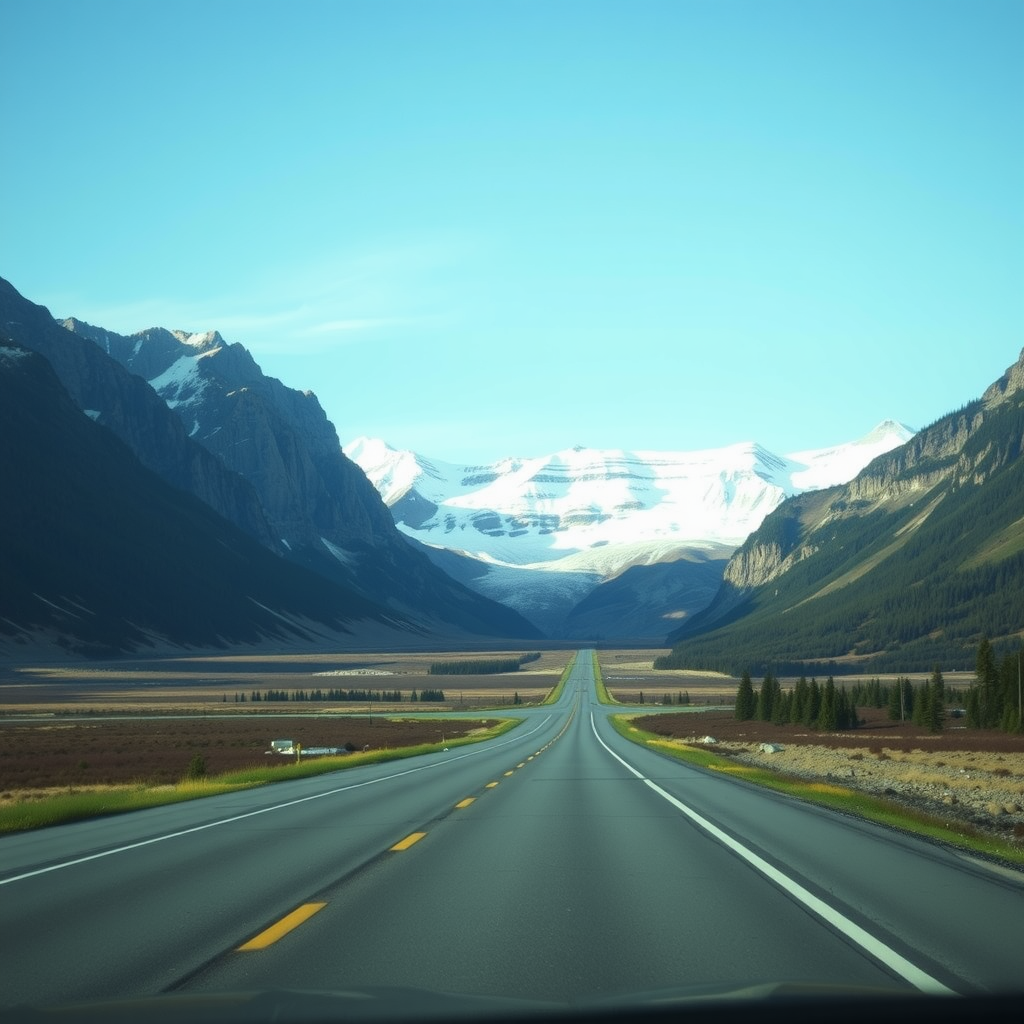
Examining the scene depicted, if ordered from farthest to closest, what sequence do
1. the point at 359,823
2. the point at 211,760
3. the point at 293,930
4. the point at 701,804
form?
the point at 211,760
the point at 701,804
the point at 359,823
the point at 293,930

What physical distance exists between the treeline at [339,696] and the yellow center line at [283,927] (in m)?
134

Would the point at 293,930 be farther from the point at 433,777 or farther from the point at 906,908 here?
the point at 433,777

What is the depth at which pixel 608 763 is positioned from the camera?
129 feet

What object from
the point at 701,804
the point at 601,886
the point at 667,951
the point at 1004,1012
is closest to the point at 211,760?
the point at 701,804

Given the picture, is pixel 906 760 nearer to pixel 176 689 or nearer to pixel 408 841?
pixel 408 841

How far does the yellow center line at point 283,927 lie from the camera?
9.66 m

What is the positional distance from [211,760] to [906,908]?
4768 centimetres

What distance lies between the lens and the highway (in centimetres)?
853

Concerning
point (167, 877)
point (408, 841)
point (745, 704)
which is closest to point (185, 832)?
point (408, 841)

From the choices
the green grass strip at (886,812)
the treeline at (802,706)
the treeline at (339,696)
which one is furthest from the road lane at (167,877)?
the treeline at (339,696)

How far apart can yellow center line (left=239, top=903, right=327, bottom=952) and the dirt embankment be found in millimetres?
13237

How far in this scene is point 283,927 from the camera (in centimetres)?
1034

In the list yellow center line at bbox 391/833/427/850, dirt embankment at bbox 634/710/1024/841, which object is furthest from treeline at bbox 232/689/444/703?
yellow center line at bbox 391/833/427/850

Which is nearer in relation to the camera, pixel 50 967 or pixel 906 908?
pixel 50 967
